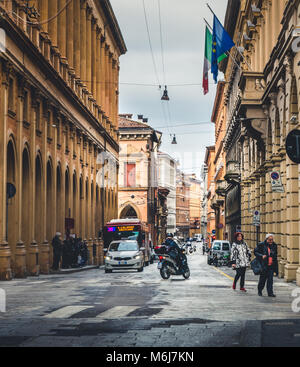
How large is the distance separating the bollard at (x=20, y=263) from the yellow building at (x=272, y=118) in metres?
10.4

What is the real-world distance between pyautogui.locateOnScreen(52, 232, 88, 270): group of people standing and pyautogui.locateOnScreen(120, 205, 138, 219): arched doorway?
53.8 metres

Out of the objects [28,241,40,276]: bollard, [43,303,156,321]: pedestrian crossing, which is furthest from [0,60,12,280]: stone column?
[43,303,156,321]: pedestrian crossing

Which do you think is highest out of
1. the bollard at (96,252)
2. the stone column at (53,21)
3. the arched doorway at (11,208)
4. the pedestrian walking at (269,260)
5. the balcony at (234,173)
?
the stone column at (53,21)

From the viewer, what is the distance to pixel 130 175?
98375 millimetres

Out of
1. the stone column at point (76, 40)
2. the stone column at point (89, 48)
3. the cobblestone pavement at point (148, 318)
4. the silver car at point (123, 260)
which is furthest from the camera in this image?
the stone column at point (89, 48)

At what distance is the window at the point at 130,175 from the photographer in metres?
98.1

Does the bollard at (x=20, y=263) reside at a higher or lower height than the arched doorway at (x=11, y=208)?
lower

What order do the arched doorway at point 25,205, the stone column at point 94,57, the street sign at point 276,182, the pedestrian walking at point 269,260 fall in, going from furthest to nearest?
the stone column at point 94,57, the arched doorway at point 25,205, the street sign at point 276,182, the pedestrian walking at point 269,260

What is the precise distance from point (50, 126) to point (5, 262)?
13084 millimetres

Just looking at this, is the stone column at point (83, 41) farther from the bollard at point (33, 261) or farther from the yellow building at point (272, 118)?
the bollard at point (33, 261)

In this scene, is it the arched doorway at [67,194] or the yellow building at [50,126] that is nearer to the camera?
the yellow building at [50,126]

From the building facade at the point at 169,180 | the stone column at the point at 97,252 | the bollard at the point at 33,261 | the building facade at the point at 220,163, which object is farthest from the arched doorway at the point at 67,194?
the building facade at the point at 169,180

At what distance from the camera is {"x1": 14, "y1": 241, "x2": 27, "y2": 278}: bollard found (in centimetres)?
3081
